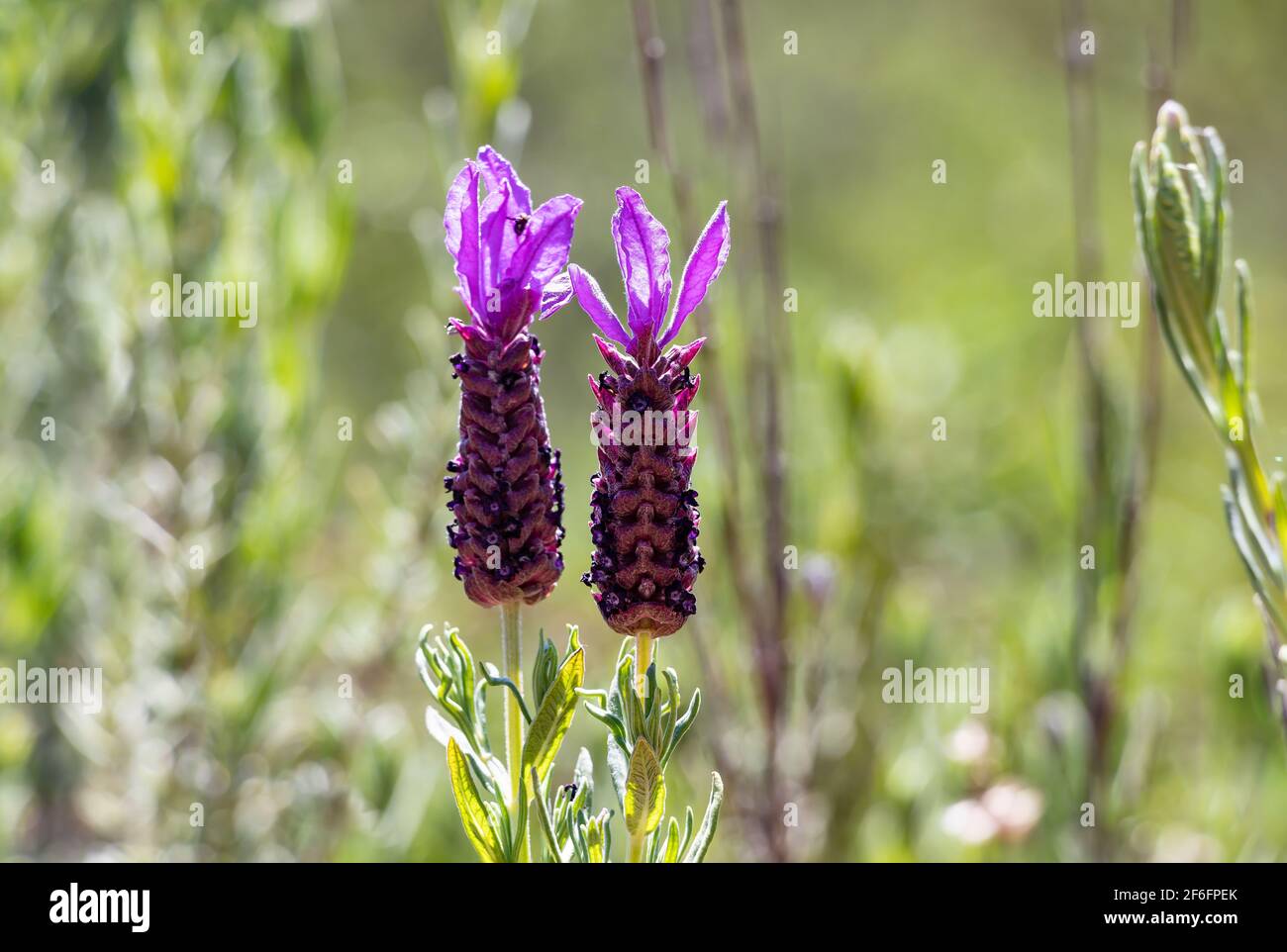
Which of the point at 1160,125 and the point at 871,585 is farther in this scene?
the point at 871,585

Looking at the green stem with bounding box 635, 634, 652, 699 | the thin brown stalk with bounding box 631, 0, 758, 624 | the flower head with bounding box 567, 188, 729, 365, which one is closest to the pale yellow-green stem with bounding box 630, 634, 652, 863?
the green stem with bounding box 635, 634, 652, 699

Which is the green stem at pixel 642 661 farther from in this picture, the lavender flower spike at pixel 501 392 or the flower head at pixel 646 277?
the flower head at pixel 646 277

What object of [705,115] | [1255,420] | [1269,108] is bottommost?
[1255,420]

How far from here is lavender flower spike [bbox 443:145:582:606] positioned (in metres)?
0.73

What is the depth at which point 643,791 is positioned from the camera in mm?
736

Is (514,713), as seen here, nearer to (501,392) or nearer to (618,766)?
(618,766)

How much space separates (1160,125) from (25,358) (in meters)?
→ 1.50

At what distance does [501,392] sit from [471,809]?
0.81 feet

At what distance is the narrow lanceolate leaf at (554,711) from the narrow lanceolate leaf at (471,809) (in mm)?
35

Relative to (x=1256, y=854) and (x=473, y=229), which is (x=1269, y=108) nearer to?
(x=1256, y=854)

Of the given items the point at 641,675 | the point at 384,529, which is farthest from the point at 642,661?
the point at 384,529

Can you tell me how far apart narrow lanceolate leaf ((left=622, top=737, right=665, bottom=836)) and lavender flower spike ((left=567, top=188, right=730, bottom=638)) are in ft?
0.23

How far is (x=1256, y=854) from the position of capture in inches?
62.6
